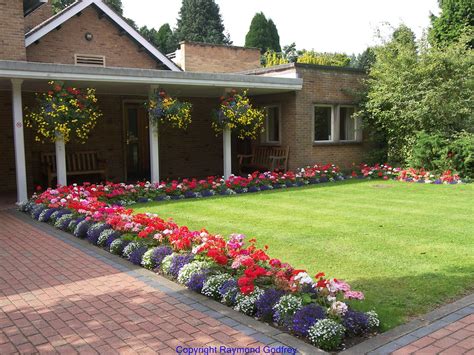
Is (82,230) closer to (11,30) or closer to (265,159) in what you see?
(11,30)

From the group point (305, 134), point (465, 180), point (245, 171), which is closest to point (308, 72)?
point (305, 134)

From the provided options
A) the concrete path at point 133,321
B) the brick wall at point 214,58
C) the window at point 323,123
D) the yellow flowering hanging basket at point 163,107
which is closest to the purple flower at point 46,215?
the concrete path at point 133,321

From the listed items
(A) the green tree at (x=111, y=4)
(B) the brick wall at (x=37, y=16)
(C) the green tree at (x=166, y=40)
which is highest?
(A) the green tree at (x=111, y=4)

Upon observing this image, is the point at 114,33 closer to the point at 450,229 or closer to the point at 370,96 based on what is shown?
the point at 370,96

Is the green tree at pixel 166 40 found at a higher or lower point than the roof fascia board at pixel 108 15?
higher

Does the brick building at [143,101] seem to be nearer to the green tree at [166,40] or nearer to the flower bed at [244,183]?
the flower bed at [244,183]

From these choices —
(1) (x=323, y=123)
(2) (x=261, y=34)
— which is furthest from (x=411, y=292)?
(2) (x=261, y=34)

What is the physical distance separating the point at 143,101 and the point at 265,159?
14.6ft

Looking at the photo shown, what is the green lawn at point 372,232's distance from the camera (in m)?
4.70

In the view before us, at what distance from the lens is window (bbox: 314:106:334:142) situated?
15711 millimetres

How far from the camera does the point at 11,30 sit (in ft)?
41.6

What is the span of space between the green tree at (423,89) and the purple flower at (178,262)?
11206mm

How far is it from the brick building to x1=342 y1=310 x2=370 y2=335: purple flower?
8.83 m

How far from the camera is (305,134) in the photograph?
49.2 ft
